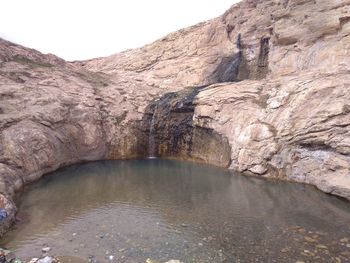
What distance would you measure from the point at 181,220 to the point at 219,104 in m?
15.4

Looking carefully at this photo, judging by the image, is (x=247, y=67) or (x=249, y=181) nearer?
(x=249, y=181)

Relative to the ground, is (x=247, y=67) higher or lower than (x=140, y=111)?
higher

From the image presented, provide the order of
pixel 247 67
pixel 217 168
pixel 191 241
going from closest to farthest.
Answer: pixel 191 241
pixel 217 168
pixel 247 67

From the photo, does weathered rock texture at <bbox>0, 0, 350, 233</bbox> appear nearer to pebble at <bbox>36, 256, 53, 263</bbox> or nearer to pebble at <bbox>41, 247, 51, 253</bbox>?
pebble at <bbox>41, 247, 51, 253</bbox>

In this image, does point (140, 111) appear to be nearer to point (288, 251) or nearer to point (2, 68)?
point (2, 68)

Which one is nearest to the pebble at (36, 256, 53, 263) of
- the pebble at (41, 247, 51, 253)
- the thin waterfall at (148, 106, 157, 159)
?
the pebble at (41, 247, 51, 253)

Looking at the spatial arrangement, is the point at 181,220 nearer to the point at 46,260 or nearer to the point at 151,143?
the point at 46,260

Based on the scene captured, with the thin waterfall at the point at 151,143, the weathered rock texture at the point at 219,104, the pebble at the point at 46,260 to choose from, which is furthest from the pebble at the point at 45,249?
the thin waterfall at the point at 151,143

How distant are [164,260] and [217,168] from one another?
15286 mm

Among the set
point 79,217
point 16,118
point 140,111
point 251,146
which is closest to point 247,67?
point 140,111

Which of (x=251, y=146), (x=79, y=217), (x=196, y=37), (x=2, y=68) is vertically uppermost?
(x=196, y=37)

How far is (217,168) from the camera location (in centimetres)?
2533

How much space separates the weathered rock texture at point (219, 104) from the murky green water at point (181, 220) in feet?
5.69

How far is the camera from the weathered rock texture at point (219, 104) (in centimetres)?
2045
